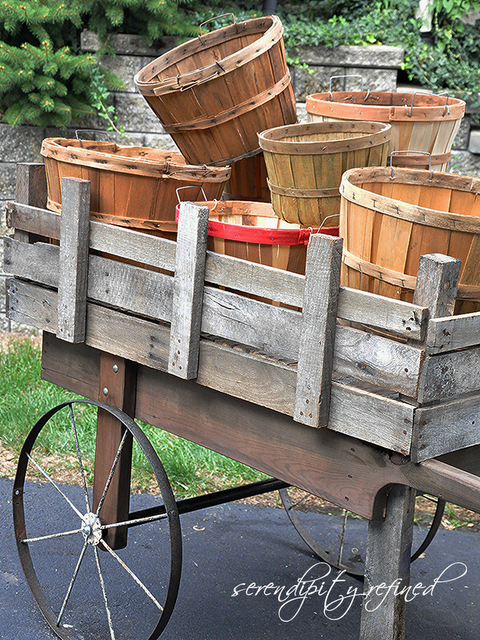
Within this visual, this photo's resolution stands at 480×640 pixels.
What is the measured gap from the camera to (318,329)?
1.83m

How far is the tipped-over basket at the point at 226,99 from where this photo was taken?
2736 millimetres

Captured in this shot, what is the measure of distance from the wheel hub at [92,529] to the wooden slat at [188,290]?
0.71 metres

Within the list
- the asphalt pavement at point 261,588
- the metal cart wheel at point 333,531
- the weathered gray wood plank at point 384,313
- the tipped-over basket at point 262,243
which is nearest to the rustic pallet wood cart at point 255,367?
the weathered gray wood plank at point 384,313

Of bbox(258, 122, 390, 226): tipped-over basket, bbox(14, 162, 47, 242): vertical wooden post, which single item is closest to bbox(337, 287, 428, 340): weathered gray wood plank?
bbox(258, 122, 390, 226): tipped-over basket

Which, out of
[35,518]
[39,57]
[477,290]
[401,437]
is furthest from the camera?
[39,57]

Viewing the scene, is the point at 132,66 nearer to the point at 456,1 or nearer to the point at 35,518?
the point at 456,1

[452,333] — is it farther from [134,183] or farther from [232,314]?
[134,183]

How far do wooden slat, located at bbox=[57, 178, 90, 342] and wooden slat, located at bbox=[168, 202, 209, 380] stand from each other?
42cm

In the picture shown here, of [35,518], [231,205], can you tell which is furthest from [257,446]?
[35,518]

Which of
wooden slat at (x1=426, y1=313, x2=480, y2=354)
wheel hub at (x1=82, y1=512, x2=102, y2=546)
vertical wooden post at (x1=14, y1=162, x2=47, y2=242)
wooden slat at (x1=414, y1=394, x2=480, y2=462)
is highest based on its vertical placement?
vertical wooden post at (x1=14, y1=162, x2=47, y2=242)

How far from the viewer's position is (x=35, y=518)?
3.73 metres

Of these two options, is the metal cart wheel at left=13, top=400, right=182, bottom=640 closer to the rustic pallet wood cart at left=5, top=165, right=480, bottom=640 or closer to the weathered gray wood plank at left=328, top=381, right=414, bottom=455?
the rustic pallet wood cart at left=5, top=165, right=480, bottom=640

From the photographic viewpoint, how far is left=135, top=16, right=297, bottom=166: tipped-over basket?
8.98 ft

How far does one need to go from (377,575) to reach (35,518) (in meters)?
2.31
